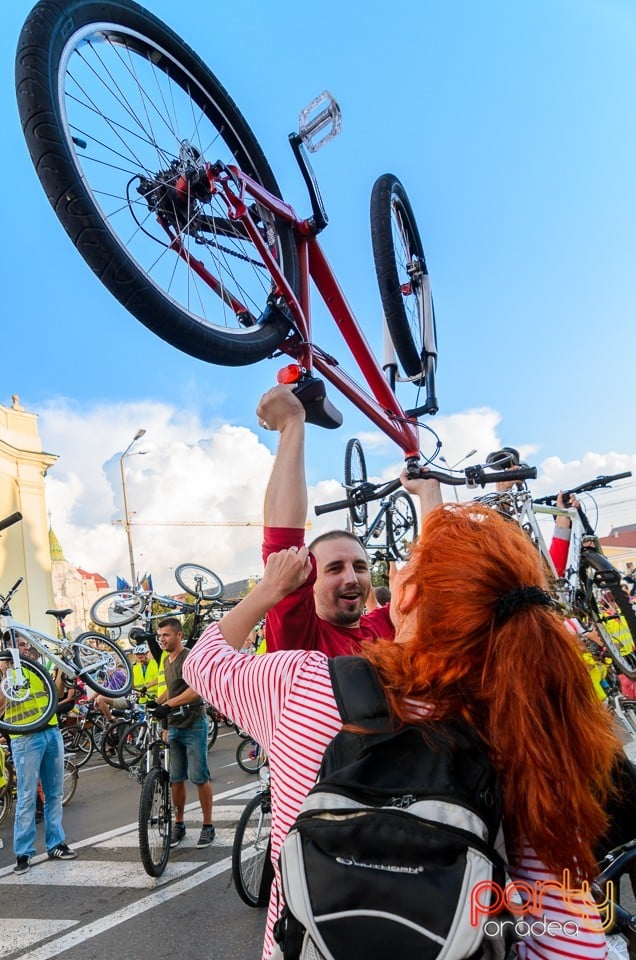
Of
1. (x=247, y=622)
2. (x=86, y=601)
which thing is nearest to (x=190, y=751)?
(x=247, y=622)

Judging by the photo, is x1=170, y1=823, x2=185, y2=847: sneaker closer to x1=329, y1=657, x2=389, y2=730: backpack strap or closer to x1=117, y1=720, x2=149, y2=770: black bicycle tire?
x1=117, y1=720, x2=149, y2=770: black bicycle tire

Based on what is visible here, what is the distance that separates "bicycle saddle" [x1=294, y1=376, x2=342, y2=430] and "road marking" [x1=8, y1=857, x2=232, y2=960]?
11.8ft

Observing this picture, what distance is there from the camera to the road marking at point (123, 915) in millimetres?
3936

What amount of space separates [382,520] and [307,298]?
405 centimetres

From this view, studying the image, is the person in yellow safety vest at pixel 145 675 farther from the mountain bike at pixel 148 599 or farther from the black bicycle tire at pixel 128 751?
the mountain bike at pixel 148 599

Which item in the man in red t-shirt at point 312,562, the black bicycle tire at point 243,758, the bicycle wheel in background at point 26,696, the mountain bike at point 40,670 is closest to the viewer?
the man in red t-shirt at point 312,562

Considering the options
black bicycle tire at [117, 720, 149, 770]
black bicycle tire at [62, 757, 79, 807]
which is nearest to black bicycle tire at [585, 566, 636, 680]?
black bicycle tire at [62, 757, 79, 807]

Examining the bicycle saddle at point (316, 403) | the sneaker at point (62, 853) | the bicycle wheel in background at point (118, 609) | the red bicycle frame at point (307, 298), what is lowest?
the sneaker at point (62, 853)

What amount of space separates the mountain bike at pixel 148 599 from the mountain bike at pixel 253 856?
5.79m

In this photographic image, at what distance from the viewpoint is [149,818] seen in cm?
502

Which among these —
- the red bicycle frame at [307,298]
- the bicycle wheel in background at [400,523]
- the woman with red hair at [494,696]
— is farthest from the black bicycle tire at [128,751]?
the woman with red hair at [494,696]

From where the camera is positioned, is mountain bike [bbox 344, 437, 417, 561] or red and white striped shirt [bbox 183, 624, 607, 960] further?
mountain bike [bbox 344, 437, 417, 561]

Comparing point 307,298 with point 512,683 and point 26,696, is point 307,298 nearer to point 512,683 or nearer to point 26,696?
point 512,683

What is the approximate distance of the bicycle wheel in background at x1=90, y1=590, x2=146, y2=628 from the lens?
1078 cm
